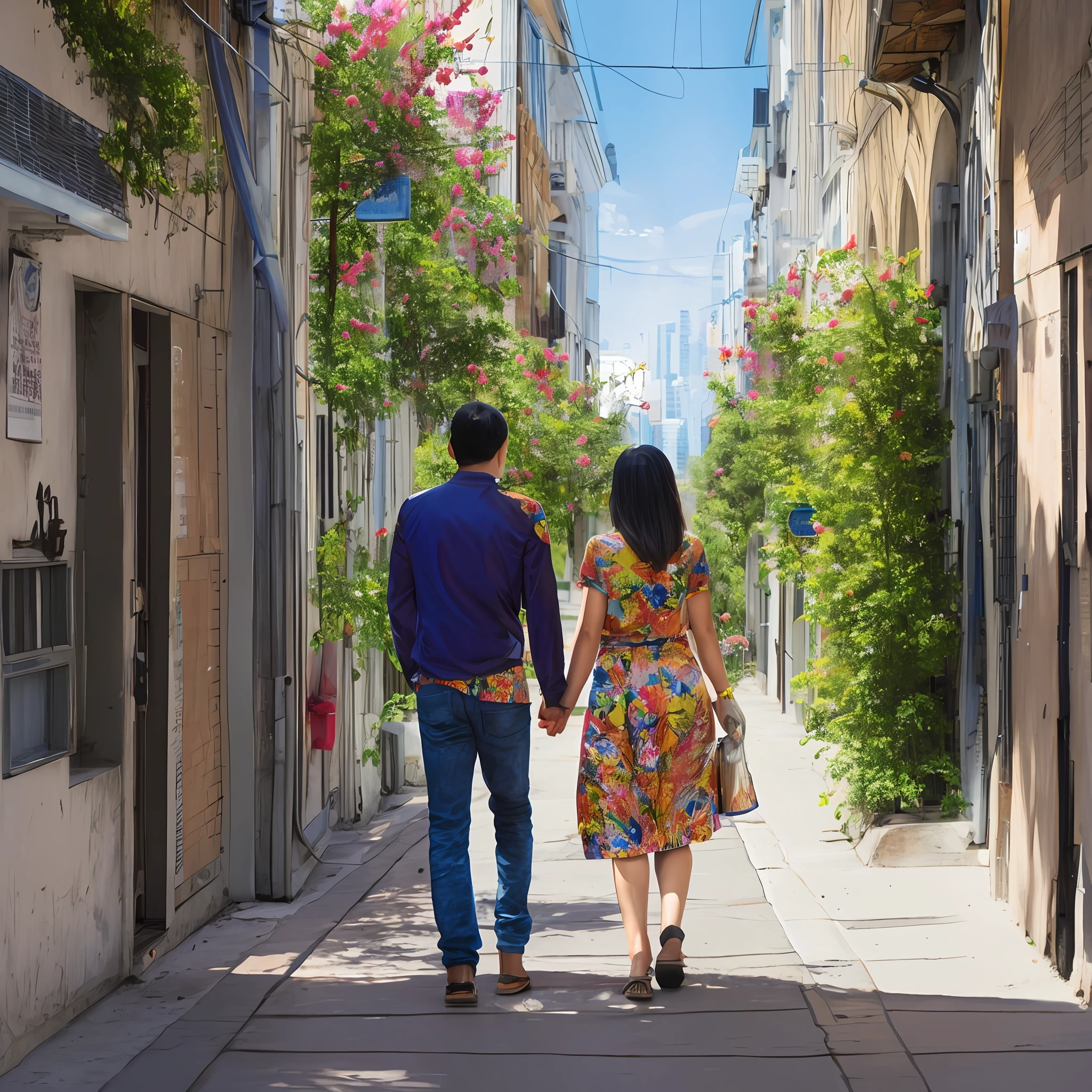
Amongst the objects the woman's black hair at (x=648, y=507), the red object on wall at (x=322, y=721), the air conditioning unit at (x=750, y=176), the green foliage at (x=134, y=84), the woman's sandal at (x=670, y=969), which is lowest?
the woman's sandal at (x=670, y=969)

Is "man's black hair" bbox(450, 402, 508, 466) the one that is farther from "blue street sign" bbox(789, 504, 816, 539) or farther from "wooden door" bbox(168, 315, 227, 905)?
"blue street sign" bbox(789, 504, 816, 539)

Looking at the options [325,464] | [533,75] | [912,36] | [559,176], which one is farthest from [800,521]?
[559,176]

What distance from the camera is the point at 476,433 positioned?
188 inches

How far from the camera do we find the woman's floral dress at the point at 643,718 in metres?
4.81

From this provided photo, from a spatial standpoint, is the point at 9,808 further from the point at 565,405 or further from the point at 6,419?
the point at 565,405

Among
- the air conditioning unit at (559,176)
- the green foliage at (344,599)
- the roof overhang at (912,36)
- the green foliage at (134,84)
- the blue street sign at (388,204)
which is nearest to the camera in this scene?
the green foliage at (134,84)

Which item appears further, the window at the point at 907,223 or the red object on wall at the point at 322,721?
the window at the point at 907,223

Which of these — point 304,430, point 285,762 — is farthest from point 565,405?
point 285,762

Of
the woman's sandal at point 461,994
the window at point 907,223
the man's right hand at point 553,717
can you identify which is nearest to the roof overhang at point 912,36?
the window at point 907,223

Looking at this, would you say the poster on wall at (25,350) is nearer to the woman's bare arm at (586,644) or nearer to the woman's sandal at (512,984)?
the woman's bare arm at (586,644)

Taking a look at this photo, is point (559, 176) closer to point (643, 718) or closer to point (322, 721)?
point (322, 721)

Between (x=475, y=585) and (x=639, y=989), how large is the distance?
4.76ft

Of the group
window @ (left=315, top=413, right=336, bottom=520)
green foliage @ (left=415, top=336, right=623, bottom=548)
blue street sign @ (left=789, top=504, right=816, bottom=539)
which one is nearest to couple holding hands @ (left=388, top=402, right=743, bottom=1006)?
window @ (left=315, top=413, right=336, bottom=520)

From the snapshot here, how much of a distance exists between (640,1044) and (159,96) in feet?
12.6
